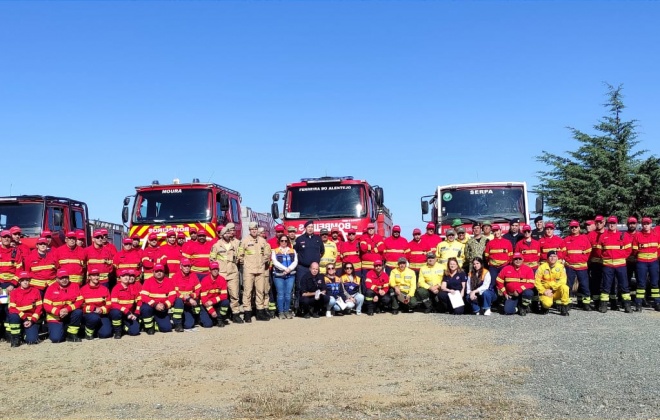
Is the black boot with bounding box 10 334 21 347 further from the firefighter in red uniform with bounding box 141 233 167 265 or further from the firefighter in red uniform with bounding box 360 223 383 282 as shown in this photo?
the firefighter in red uniform with bounding box 360 223 383 282

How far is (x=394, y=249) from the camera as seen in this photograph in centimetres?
1393

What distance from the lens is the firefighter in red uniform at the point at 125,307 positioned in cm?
1116

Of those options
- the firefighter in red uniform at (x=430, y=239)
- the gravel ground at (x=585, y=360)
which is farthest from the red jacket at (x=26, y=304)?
the firefighter in red uniform at (x=430, y=239)

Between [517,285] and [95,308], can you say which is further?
[517,285]

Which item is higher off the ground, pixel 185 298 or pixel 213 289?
pixel 213 289

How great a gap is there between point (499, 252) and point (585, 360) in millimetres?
5112

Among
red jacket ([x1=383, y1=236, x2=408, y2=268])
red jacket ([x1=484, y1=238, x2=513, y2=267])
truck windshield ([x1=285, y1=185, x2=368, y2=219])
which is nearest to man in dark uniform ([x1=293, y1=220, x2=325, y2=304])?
red jacket ([x1=383, y1=236, x2=408, y2=268])

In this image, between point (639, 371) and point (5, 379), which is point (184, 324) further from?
point (639, 371)

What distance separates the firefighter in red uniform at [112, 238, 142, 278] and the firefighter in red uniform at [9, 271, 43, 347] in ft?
5.36

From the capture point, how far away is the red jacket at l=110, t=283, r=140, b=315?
11.2 metres

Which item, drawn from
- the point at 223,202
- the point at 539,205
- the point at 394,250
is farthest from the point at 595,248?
the point at 223,202

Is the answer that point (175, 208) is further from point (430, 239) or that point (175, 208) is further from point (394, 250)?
point (430, 239)

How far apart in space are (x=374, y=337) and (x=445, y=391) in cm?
358

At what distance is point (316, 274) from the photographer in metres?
13.2
